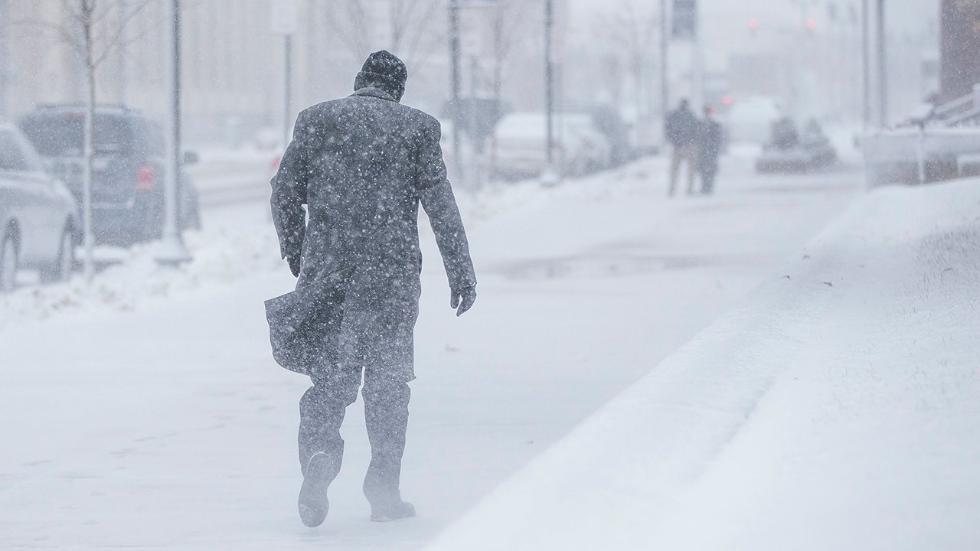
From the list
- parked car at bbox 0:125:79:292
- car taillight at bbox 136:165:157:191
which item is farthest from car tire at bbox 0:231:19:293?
car taillight at bbox 136:165:157:191

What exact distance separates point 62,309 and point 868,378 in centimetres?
793

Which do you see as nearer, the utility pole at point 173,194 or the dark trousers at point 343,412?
the dark trousers at point 343,412

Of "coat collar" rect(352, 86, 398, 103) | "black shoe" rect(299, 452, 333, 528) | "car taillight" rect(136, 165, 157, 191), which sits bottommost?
"black shoe" rect(299, 452, 333, 528)

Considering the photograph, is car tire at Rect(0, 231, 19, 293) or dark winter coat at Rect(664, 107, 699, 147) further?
dark winter coat at Rect(664, 107, 699, 147)

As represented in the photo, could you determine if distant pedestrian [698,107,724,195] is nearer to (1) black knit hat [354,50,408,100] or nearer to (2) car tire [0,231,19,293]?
(2) car tire [0,231,19,293]

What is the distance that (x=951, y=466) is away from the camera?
5445mm

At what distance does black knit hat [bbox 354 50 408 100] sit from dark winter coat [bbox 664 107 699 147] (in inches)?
939

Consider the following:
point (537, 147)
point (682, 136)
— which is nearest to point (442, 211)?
point (682, 136)

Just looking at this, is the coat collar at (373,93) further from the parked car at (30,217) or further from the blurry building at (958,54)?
the blurry building at (958,54)

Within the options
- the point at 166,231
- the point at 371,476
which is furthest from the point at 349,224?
the point at 166,231

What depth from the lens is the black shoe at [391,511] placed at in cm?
619

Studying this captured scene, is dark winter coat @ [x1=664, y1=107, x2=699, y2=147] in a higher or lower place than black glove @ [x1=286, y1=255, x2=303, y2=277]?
higher

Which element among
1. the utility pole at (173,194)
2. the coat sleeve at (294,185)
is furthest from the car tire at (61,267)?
the coat sleeve at (294,185)

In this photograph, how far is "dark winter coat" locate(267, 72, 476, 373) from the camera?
231 inches
